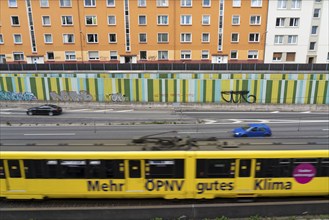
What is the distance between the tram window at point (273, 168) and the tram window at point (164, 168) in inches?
123

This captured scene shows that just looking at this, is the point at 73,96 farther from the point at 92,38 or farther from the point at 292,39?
the point at 292,39

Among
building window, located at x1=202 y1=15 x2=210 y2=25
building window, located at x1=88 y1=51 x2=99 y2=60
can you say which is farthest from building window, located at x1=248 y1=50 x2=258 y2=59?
building window, located at x1=88 y1=51 x2=99 y2=60

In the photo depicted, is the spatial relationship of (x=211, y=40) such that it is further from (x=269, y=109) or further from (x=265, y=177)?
(x=265, y=177)

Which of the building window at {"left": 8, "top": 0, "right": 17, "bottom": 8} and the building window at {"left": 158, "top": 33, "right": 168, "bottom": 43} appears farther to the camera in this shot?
the building window at {"left": 158, "top": 33, "right": 168, "bottom": 43}

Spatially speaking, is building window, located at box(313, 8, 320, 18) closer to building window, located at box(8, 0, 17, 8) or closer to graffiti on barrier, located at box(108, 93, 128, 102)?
graffiti on barrier, located at box(108, 93, 128, 102)

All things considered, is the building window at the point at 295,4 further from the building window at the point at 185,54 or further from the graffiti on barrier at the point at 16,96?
the graffiti on barrier at the point at 16,96

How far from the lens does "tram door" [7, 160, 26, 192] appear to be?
31.9 feet

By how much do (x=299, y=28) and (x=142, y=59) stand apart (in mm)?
24956

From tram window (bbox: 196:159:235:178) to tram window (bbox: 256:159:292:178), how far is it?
3.54 feet

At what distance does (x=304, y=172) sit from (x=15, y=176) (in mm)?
11627

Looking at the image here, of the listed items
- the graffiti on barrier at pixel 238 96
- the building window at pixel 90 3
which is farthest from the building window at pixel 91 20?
the graffiti on barrier at pixel 238 96

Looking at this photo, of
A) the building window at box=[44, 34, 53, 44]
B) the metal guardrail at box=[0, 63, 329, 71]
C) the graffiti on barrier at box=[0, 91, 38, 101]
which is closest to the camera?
the metal guardrail at box=[0, 63, 329, 71]

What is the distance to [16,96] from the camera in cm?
3431

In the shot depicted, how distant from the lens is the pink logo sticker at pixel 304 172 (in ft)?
32.2
